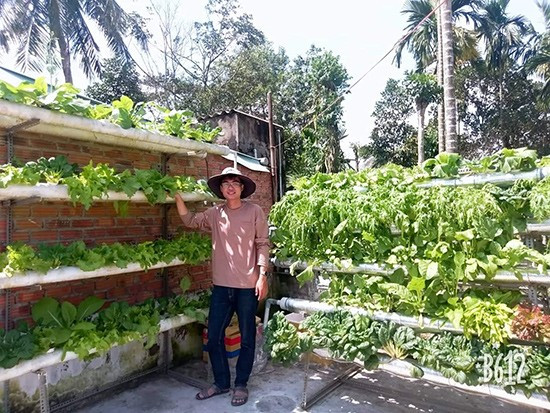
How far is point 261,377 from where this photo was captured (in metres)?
3.59

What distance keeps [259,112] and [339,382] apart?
13.9 metres

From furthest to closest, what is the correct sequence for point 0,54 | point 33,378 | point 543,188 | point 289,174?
point 0,54 < point 289,174 < point 33,378 < point 543,188

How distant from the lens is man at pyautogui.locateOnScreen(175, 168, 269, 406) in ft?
10.5

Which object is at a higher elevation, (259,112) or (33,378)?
(259,112)

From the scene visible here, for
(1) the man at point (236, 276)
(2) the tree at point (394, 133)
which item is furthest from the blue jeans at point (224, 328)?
(2) the tree at point (394, 133)

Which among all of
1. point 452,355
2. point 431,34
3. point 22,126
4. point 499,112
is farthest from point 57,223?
point 499,112

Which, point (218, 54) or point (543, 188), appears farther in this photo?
point (218, 54)

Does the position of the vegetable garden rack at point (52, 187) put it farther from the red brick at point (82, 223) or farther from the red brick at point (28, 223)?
the red brick at point (82, 223)

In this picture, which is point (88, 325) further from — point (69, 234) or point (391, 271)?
point (391, 271)

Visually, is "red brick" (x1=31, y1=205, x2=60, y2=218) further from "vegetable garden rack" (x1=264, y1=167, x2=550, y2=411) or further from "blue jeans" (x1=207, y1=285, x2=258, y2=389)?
"vegetable garden rack" (x1=264, y1=167, x2=550, y2=411)

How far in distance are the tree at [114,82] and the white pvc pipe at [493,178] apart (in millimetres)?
15060

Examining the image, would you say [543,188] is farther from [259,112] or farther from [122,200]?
[259,112]

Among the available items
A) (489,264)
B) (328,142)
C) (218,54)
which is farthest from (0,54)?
(489,264)

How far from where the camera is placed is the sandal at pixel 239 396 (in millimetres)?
3031
